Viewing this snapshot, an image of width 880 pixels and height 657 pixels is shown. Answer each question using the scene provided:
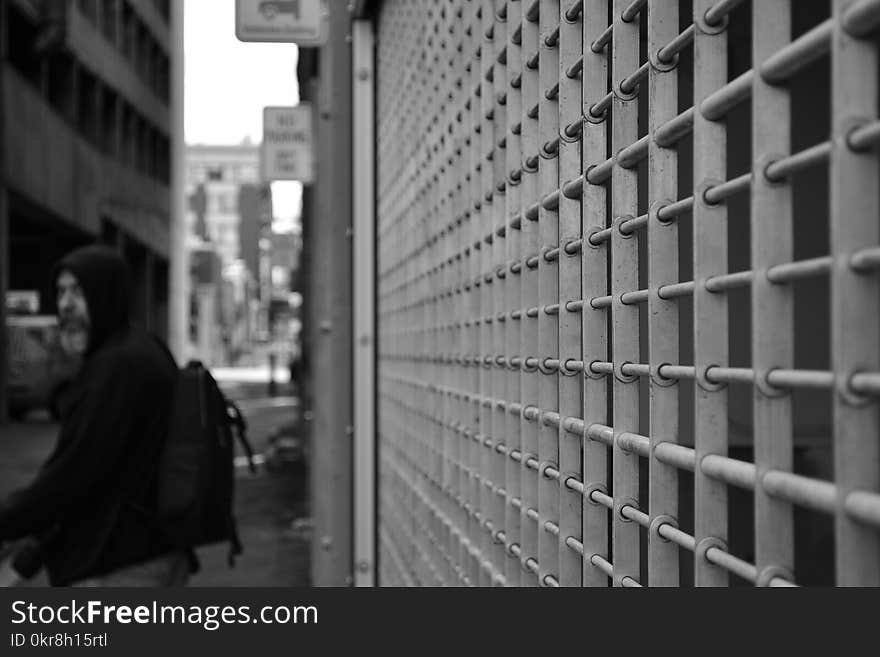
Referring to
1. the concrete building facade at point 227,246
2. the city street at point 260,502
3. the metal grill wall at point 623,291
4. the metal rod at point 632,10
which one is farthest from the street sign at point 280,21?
the concrete building facade at point 227,246

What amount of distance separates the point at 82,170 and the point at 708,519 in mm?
28225

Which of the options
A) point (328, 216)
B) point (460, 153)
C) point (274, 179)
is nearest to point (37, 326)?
point (274, 179)

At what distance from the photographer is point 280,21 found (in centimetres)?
569

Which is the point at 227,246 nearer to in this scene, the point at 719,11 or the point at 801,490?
the point at 719,11

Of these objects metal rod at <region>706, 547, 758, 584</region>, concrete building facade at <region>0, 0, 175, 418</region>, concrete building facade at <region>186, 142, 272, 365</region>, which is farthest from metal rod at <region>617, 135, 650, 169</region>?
concrete building facade at <region>0, 0, 175, 418</region>

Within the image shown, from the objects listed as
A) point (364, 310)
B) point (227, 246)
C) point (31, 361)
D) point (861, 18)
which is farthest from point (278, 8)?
point (227, 246)

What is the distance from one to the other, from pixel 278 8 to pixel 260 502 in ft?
20.6

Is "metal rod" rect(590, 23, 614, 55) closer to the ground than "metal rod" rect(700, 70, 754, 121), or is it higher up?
higher up

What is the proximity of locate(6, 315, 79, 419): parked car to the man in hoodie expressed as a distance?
58.8 ft

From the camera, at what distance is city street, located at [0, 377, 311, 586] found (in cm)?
770

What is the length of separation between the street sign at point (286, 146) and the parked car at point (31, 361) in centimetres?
1311

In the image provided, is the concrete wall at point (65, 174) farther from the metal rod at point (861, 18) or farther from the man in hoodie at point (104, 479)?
the metal rod at point (861, 18)

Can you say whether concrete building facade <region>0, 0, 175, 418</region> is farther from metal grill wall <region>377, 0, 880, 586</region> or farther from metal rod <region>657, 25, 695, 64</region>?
metal rod <region>657, 25, 695, 64</region>

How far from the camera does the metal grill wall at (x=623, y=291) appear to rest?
3.30 ft
